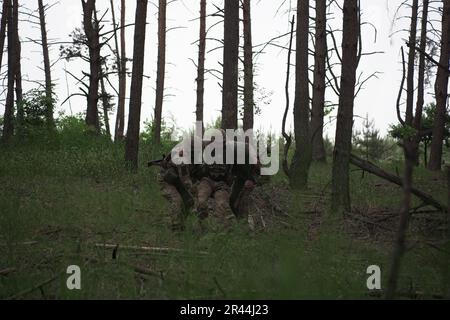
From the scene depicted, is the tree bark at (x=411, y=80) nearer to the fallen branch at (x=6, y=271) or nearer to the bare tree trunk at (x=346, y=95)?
the bare tree trunk at (x=346, y=95)

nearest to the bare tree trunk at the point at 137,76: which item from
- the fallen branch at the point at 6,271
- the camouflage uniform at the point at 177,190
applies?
the camouflage uniform at the point at 177,190

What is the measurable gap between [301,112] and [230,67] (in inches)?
97.0

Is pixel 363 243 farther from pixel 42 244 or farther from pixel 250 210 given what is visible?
pixel 42 244

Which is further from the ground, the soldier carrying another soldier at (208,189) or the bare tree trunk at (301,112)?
the bare tree trunk at (301,112)

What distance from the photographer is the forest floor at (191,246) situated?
512 centimetres

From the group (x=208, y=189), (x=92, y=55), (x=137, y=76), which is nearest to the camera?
(x=208, y=189)

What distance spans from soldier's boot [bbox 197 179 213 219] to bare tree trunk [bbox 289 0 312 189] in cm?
454

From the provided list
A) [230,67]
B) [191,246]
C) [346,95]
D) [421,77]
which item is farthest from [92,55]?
[191,246]

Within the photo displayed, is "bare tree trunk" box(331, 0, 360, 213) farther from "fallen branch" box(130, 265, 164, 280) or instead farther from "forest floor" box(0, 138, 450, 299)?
"fallen branch" box(130, 265, 164, 280)

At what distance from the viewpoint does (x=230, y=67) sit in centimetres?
1192

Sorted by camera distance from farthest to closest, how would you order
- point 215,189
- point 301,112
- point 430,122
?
point 430,122 < point 301,112 < point 215,189

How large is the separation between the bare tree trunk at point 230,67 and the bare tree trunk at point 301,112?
2038mm

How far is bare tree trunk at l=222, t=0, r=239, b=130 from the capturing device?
463 inches

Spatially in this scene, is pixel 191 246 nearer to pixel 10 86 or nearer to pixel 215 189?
pixel 215 189
